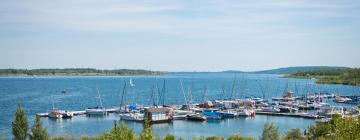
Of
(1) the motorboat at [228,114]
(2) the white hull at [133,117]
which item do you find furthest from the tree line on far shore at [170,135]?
(1) the motorboat at [228,114]

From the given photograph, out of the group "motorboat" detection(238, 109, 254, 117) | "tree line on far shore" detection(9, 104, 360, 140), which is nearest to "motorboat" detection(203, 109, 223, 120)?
"motorboat" detection(238, 109, 254, 117)

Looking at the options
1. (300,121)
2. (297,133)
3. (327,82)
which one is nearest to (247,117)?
→ (300,121)

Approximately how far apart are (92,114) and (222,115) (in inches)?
916

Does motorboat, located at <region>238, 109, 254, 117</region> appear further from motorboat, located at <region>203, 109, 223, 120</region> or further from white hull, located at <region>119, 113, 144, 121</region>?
white hull, located at <region>119, 113, 144, 121</region>

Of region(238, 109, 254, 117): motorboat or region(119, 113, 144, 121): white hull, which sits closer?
region(119, 113, 144, 121): white hull

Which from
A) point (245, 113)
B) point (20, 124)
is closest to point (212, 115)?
point (245, 113)

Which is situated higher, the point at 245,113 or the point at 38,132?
the point at 38,132

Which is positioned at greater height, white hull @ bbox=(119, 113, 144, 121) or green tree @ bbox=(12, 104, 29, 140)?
green tree @ bbox=(12, 104, 29, 140)

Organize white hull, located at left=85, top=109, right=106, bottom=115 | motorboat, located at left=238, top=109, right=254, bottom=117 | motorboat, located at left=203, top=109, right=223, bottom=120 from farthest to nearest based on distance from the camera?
white hull, located at left=85, top=109, right=106, bottom=115, motorboat, located at left=238, top=109, right=254, bottom=117, motorboat, located at left=203, top=109, right=223, bottom=120

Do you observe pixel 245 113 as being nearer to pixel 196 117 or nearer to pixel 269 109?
pixel 269 109

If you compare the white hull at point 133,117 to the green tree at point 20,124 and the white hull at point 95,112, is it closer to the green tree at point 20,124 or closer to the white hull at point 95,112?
the white hull at point 95,112

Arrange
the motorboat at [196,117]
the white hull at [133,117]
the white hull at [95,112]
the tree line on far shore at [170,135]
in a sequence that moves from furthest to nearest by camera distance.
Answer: the white hull at [95,112], the motorboat at [196,117], the white hull at [133,117], the tree line on far shore at [170,135]

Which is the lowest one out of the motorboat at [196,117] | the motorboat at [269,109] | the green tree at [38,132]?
the motorboat at [196,117]

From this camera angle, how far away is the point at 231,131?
204 ft
